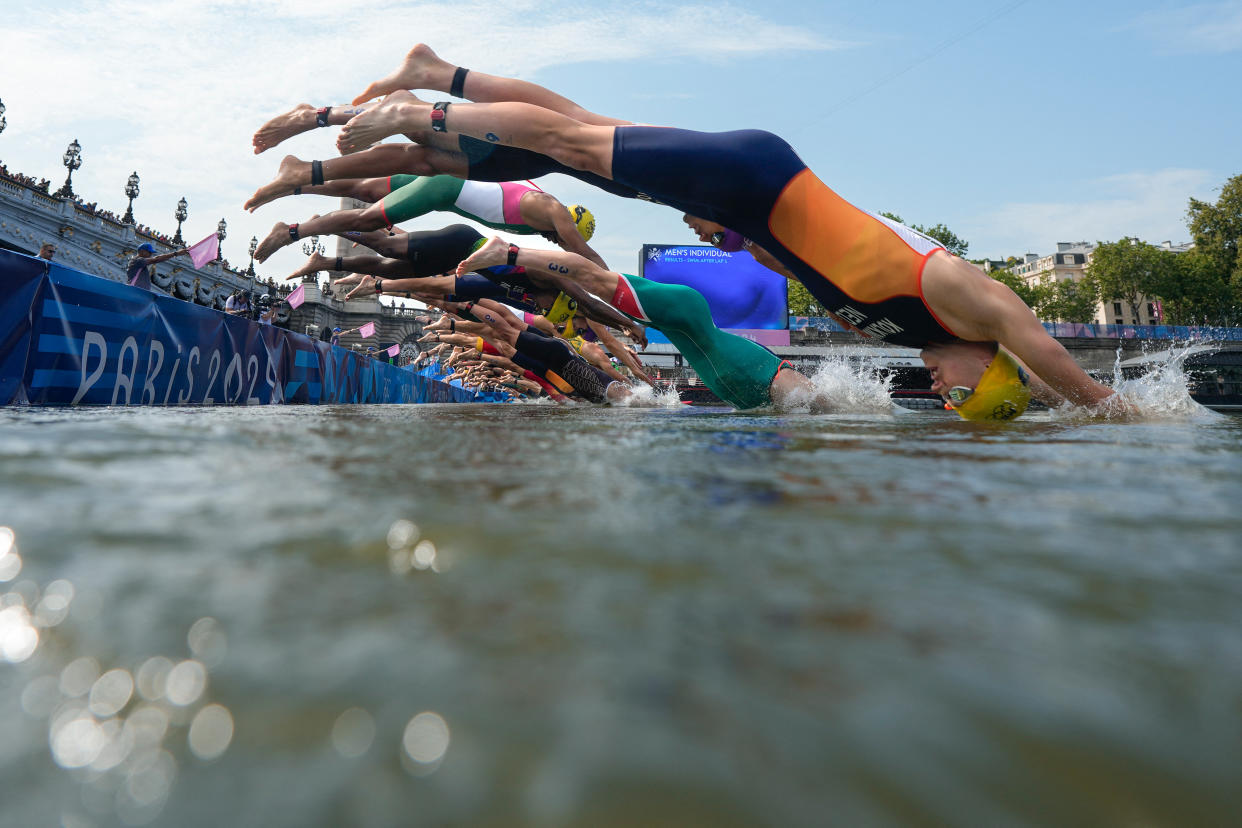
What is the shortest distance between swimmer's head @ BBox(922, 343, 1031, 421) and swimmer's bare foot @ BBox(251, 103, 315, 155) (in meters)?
3.38

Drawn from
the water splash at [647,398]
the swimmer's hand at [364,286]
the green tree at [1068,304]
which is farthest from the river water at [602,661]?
the green tree at [1068,304]

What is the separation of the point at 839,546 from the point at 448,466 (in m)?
0.56

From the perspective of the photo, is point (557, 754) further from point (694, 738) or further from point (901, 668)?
point (901, 668)

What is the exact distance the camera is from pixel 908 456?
1.10 meters

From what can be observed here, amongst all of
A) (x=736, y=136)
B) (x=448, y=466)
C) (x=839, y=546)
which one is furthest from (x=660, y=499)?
(x=736, y=136)

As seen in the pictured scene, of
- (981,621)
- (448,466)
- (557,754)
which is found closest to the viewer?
(557,754)

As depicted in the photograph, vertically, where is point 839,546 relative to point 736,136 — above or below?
below

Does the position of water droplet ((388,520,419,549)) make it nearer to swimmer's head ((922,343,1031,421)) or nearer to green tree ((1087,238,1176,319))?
swimmer's head ((922,343,1031,421))

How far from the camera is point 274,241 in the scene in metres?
4.82

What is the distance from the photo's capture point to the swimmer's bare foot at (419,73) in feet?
10.6

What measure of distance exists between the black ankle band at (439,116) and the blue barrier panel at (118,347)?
84.4 inches

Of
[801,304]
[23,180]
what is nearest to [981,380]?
[23,180]

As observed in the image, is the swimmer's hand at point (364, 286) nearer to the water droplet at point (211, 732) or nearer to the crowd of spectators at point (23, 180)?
the water droplet at point (211, 732)

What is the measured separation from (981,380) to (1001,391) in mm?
94
